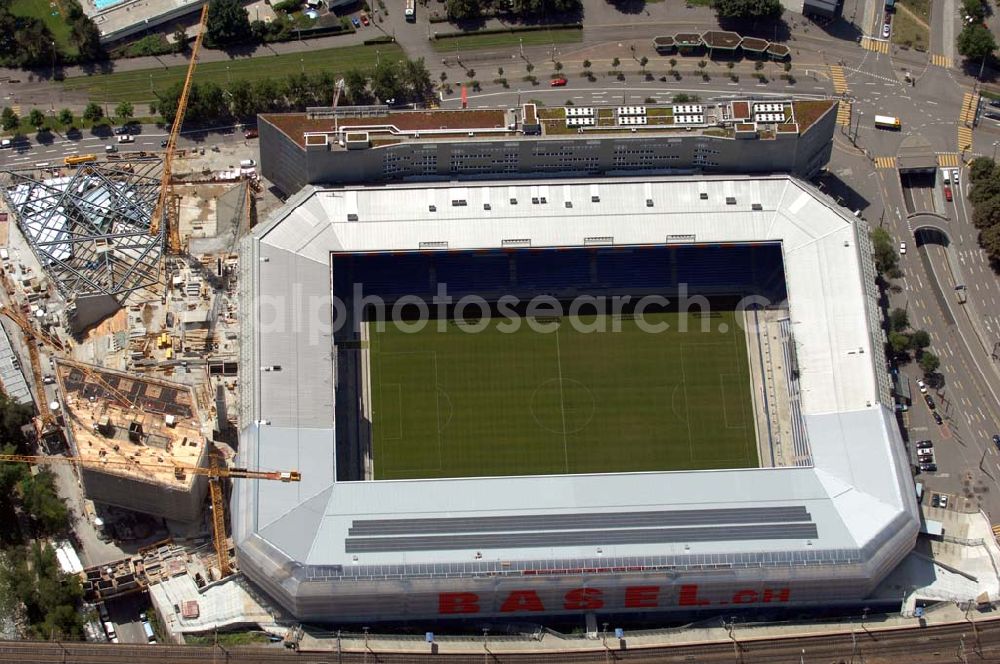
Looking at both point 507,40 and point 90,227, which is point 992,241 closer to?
point 507,40

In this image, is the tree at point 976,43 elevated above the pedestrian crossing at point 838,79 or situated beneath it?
elevated above

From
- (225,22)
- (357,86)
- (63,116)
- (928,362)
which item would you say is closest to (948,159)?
(928,362)

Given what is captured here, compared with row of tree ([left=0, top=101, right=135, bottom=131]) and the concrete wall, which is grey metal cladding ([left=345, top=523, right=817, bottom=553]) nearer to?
the concrete wall

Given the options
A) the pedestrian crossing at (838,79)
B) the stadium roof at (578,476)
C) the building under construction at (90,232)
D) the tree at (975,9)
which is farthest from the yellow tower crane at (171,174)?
the tree at (975,9)

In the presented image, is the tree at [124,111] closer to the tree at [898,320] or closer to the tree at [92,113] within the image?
the tree at [92,113]

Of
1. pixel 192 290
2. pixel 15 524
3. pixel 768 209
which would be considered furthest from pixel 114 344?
pixel 768 209

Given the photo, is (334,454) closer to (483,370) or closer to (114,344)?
(483,370)
